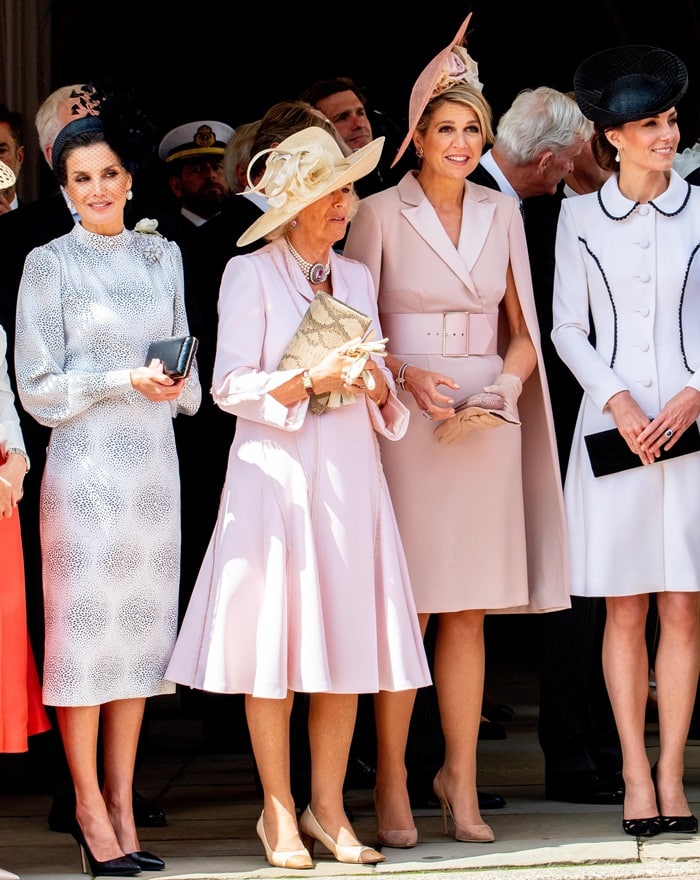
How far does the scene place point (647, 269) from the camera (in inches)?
197

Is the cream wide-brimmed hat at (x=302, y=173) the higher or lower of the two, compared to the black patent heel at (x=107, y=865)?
higher

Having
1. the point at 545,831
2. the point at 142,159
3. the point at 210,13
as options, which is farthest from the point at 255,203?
the point at 210,13

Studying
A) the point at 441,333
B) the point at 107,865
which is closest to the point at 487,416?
the point at 441,333

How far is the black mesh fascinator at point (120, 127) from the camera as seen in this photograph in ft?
15.5

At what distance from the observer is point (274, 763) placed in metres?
4.66

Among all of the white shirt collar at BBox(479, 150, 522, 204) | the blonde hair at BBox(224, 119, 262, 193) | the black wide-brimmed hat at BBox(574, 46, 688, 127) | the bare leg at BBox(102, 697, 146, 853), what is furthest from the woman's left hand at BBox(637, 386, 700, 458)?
the blonde hair at BBox(224, 119, 262, 193)

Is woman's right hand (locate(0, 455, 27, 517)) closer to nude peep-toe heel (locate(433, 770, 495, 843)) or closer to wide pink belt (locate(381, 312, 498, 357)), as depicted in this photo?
wide pink belt (locate(381, 312, 498, 357))

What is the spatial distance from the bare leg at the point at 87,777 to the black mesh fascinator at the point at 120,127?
1.45m

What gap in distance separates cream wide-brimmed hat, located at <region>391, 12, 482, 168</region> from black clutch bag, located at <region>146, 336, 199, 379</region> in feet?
3.03

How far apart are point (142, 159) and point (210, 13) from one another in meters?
5.17

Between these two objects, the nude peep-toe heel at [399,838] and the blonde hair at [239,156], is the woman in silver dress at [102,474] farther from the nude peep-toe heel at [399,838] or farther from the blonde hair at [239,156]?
the blonde hair at [239,156]

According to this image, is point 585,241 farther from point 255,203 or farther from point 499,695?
point 499,695

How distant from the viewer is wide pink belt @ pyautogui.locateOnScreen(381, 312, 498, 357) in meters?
5.02

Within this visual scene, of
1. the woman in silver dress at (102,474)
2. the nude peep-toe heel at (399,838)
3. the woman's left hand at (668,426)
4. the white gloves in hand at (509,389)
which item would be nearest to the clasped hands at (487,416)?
the white gloves in hand at (509,389)
